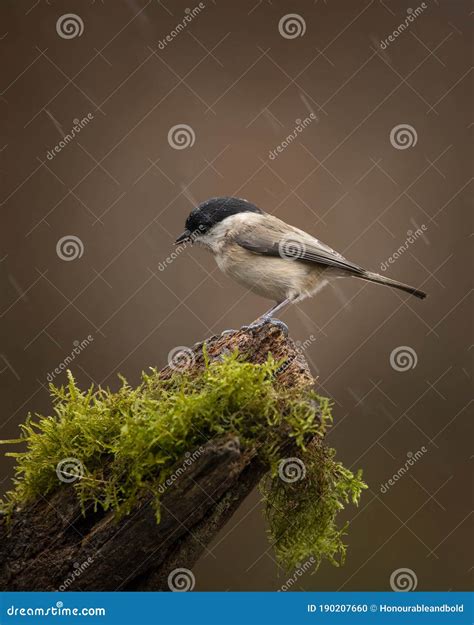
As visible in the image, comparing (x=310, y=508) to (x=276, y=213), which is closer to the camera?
(x=310, y=508)

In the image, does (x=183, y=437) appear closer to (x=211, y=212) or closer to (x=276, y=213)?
(x=211, y=212)

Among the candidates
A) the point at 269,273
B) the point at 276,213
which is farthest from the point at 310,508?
the point at 276,213

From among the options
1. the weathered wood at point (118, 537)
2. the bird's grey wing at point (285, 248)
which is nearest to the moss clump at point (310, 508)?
the weathered wood at point (118, 537)

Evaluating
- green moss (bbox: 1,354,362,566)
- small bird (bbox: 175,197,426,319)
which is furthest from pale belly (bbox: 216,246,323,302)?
green moss (bbox: 1,354,362,566)

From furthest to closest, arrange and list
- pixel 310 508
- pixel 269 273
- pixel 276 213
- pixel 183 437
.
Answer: pixel 276 213
pixel 269 273
pixel 310 508
pixel 183 437

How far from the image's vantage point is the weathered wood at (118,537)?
7.77 feet

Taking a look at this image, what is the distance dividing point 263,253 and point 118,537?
202 cm

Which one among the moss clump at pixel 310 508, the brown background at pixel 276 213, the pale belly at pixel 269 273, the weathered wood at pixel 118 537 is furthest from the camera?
the brown background at pixel 276 213

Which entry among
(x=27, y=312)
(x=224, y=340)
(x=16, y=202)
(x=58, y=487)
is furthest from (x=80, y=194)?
(x=58, y=487)

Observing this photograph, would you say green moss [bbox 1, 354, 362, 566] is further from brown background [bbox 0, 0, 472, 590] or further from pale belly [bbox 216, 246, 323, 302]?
brown background [bbox 0, 0, 472, 590]

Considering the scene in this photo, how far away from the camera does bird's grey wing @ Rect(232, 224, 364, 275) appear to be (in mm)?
3900

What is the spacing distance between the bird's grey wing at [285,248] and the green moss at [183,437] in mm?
1306

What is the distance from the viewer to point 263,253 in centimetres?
393

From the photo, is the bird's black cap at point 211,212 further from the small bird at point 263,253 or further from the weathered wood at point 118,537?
the weathered wood at point 118,537
